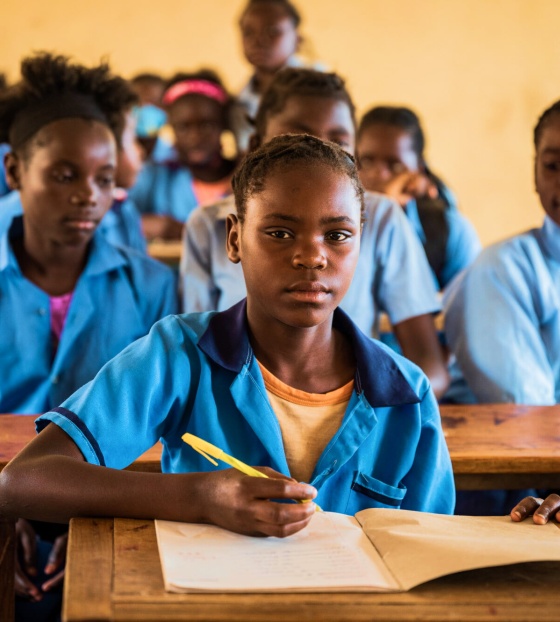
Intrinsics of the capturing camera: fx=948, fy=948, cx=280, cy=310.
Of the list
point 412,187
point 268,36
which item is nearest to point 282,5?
point 268,36

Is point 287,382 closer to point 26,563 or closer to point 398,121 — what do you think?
point 26,563

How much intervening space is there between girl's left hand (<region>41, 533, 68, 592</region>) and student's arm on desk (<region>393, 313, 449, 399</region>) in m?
0.84

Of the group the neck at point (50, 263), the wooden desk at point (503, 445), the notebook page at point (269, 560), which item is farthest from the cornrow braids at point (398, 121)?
the notebook page at point (269, 560)

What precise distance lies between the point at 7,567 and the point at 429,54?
16.0 feet

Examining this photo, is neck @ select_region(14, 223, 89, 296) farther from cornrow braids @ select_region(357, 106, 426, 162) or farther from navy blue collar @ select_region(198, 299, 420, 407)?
cornrow braids @ select_region(357, 106, 426, 162)

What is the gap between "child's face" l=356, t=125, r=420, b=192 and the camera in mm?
3057

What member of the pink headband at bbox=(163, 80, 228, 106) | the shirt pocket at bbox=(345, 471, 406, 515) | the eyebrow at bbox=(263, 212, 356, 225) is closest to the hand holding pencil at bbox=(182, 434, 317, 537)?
the shirt pocket at bbox=(345, 471, 406, 515)

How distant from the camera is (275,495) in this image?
1.00 meters

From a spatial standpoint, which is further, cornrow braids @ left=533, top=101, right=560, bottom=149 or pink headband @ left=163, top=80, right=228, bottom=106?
pink headband @ left=163, top=80, right=228, bottom=106

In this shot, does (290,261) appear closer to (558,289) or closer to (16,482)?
(16,482)

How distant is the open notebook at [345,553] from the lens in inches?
35.8

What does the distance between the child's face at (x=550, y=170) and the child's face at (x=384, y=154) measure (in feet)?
2.88

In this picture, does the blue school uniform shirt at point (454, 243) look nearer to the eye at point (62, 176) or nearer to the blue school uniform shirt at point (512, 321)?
the blue school uniform shirt at point (512, 321)

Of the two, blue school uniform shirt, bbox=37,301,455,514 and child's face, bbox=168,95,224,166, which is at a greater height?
child's face, bbox=168,95,224,166
